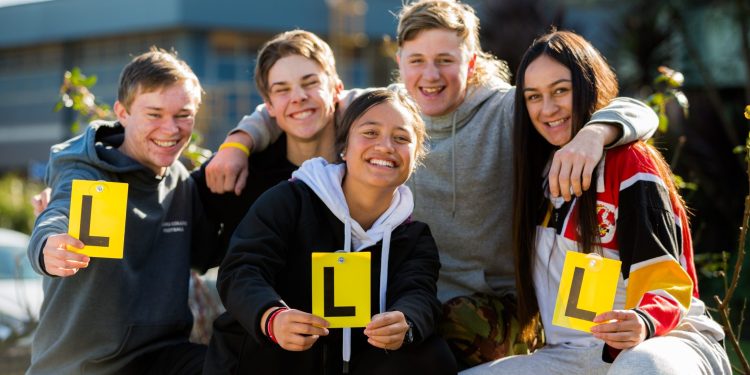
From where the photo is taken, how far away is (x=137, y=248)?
11.8 ft

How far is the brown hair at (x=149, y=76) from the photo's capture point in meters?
3.66

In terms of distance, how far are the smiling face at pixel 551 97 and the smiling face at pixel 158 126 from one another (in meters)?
1.38

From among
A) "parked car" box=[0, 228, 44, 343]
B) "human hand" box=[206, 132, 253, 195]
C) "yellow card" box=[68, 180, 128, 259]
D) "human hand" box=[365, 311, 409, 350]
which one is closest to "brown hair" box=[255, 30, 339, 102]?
"human hand" box=[206, 132, 253, 195]

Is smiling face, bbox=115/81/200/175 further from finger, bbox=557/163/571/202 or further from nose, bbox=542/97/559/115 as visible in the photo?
finger, bbox=557/163/571/202

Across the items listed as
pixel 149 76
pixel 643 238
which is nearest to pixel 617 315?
pixel 643 238

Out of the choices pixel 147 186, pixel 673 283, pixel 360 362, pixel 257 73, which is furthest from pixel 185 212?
pixel 673 283

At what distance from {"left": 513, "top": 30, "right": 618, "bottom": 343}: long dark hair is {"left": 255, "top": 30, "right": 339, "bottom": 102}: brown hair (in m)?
0.93

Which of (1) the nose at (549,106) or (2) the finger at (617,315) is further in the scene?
(1) the nose at (549,106)

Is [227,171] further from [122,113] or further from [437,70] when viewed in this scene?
[437,70]

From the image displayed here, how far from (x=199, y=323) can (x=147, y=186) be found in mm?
1307

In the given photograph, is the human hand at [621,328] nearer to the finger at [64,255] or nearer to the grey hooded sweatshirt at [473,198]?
the grey hooded sweatshirt at [473,198]

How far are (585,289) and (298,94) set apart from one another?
1.58m

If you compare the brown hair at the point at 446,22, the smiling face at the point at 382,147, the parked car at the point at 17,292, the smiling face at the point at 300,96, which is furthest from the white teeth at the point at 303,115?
the parked car at the point at 17,292

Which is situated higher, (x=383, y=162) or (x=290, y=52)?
(x=290, y=52)
